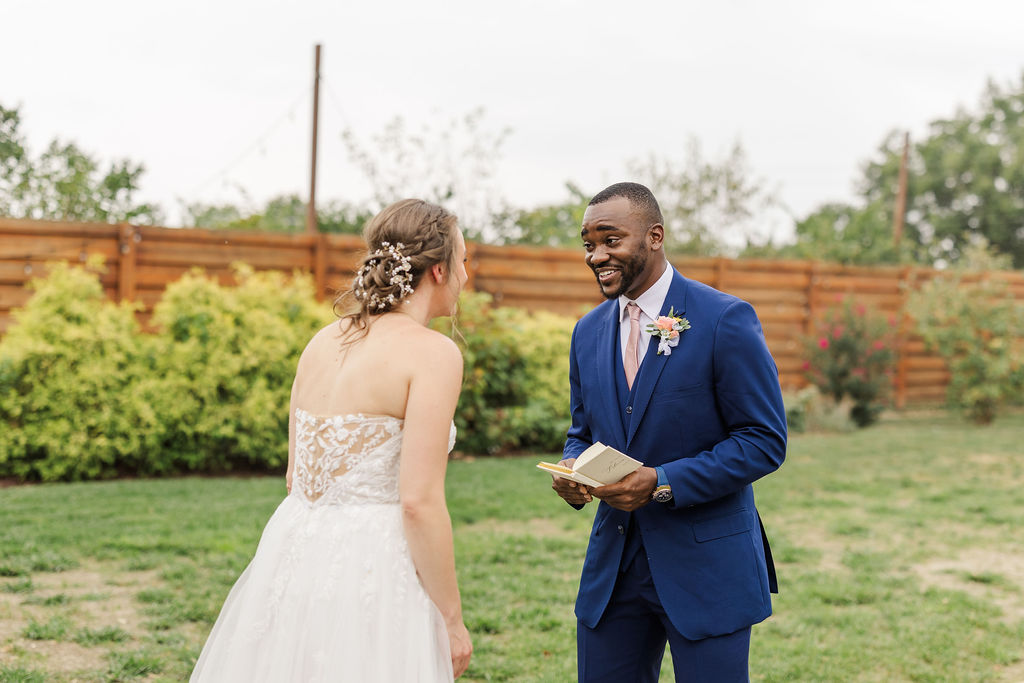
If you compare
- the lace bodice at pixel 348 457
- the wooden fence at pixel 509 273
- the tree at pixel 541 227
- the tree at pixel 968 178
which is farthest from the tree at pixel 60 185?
the tree at pixel 968 178

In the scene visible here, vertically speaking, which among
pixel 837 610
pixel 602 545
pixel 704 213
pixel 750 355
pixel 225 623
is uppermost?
pixel 704 213

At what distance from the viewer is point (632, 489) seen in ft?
8.80

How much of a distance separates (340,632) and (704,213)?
19.5 meters

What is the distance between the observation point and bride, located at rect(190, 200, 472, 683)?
257cm

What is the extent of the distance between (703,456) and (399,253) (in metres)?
1.09

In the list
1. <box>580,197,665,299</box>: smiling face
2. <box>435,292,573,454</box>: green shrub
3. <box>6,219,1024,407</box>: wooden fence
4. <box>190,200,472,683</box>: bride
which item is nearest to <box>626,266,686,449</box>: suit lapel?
<box>580,197,665,299</box>: smiling face

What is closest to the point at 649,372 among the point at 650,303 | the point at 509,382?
the point at 650,303

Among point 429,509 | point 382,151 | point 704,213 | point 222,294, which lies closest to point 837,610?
point 429,509

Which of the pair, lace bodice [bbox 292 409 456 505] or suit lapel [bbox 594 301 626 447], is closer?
lace bodice [bbox 292 409 456 505]

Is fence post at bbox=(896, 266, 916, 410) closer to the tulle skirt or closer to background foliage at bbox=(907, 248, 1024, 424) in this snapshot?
background foliage at bbox=(907, 248, 1024, 424)

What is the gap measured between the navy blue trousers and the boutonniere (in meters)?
0.64

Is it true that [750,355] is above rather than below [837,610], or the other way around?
above

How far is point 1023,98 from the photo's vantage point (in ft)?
118

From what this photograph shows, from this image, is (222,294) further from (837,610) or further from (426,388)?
(426,388)
